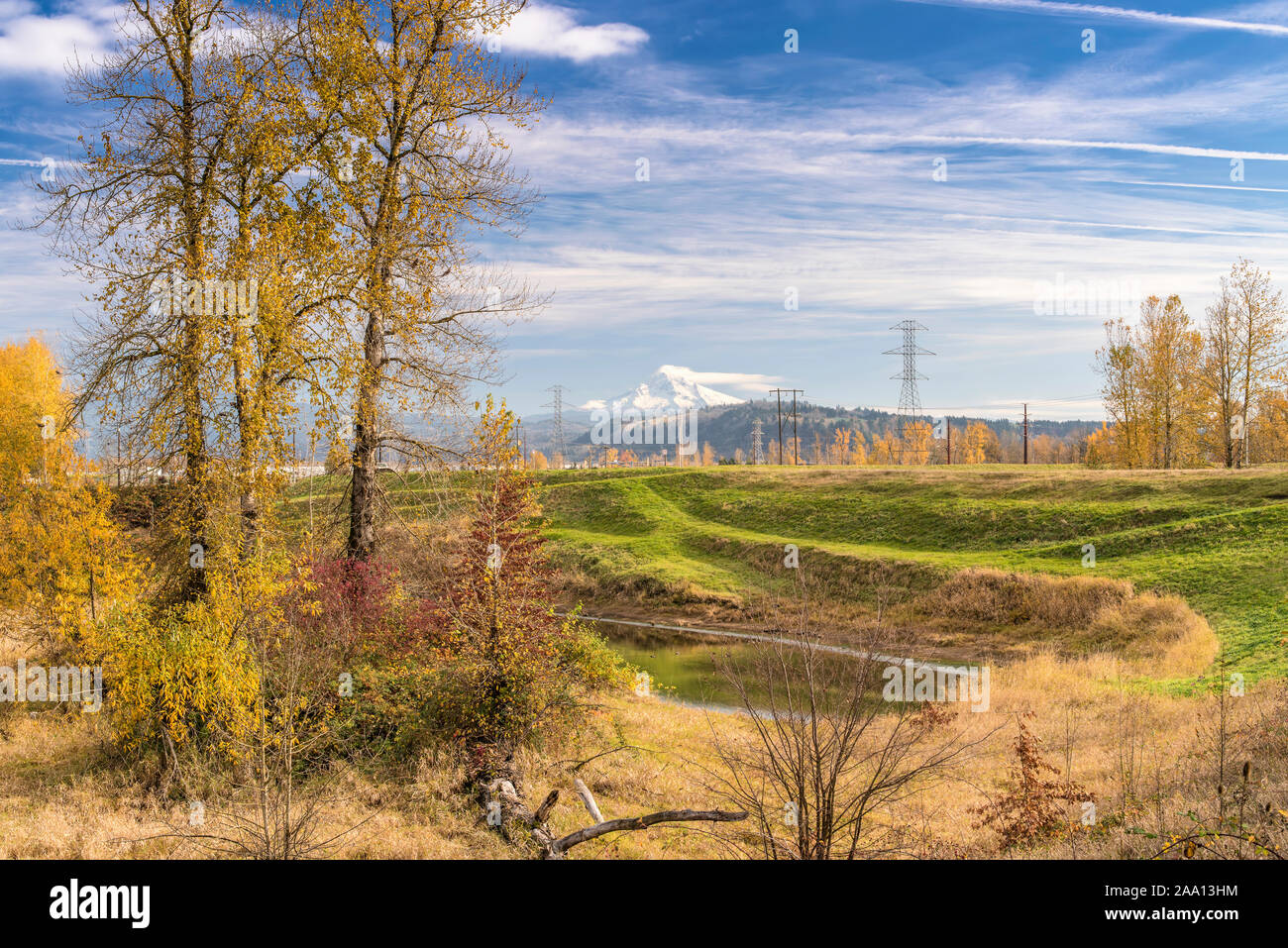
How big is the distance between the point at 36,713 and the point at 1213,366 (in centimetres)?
6265

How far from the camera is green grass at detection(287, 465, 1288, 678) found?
1094 inches

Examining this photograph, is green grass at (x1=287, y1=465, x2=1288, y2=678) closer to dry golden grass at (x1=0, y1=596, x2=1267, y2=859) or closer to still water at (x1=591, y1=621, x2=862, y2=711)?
still water at (x1=591, y1=621, x2=862, y2=711)

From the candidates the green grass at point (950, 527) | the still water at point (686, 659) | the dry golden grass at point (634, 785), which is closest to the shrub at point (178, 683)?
the dry golden grass at point (634, 785)

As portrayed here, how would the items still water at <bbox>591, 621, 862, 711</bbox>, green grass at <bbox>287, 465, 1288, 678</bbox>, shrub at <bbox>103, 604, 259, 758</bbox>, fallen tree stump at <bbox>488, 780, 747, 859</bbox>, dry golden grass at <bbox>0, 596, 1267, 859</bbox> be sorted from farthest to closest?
green grass at <bbox>287, 465, 1288, 678</bbox> < still water at <bbox>591, 621, 862, 711</bbox> < shrub at <bbox>103, 604, 259, 758</bbox> < dry golden grass at <bbox>0, 596, 1267, 859</bbox> < fallen tree stump at <bbox>488, 780, 747, 859</bbox>

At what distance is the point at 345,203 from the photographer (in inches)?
720

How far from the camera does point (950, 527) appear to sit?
141ft

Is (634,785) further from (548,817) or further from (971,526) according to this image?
(971,526)

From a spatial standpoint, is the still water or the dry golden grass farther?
the still water

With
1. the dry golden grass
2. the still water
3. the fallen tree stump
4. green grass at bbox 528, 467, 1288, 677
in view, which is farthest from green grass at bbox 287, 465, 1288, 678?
the fallen tree stump

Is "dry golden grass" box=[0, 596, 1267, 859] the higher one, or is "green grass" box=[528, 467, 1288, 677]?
"green grass" box=[528, 467, 1288, 677]

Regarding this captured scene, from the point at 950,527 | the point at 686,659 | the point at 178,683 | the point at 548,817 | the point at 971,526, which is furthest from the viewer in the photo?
the point at 950,527

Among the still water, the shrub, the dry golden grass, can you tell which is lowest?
the still water

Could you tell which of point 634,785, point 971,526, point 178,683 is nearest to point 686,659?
point 634,785

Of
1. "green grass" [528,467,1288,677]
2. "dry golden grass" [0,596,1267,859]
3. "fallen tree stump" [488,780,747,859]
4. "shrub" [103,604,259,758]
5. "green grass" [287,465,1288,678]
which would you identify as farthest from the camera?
"green grass" [528,467,1288,677]
